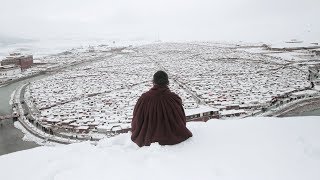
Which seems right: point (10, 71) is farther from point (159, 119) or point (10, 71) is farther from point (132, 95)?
point (159, 119)

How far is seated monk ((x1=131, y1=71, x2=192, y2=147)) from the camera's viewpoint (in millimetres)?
Answer: 3449

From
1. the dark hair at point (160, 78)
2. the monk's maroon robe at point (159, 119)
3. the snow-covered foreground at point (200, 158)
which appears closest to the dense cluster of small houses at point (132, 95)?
the snow-covered foreground at point (200, 158)

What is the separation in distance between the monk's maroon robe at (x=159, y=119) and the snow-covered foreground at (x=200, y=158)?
11 centimetres

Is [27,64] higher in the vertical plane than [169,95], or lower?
lower

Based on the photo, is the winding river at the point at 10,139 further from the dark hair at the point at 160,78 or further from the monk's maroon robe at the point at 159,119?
the dark hair at the point at 160,78

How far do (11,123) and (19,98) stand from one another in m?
6.65

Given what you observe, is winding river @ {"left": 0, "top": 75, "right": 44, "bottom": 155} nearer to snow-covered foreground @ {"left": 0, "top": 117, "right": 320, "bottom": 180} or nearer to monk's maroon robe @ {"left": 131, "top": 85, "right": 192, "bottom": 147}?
snow-covered foreground @ {"left": 0, "top": 117, "right": 320, "bottom": 180}

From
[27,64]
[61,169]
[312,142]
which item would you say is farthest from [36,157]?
[27,64]

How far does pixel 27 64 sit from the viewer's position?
4334 centimetres

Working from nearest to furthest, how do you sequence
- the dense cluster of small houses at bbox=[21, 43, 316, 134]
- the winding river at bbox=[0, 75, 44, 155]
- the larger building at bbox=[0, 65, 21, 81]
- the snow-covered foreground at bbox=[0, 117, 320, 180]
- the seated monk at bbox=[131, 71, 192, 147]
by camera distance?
the snow-covered foreground at bbox=[0, 117, 320, 180], the seated monk at bbox=[131, 71, 192, 147], the winding river at bbox=[0, 75, 44, 155], the dense cluster of small houses at bbox=[21, 43, 316, 134], the larger building at bbox=[0, 65, 21, 81]

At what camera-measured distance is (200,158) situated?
10.2ft

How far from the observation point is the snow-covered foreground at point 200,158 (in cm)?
277

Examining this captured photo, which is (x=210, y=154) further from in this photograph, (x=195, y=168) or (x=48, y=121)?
(x=48, y=121)

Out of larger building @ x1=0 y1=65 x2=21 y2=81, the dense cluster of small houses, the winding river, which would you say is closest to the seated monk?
the dense cluster of small houses
